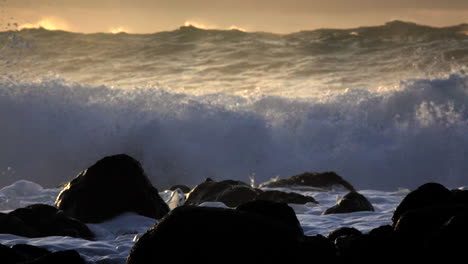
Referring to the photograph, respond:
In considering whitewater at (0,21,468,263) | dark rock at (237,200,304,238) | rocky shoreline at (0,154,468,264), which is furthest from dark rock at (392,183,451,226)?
whitewater at (0,21,468,263)

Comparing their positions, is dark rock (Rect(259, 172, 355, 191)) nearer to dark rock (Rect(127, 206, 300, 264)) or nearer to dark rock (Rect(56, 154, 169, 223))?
dark rock (Rect(56, 154, 169, 223))

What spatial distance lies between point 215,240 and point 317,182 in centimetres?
574

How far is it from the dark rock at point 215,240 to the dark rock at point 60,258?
→ 0.41 metres

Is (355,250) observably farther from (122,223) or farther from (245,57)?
(245,57)

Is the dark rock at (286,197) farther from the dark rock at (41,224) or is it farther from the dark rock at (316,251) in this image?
the dark rock at (316,251)

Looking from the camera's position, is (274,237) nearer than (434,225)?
Yes

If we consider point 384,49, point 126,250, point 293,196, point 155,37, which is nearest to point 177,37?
point 155,37

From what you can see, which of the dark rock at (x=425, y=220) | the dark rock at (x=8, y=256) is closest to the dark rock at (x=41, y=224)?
the dark rock at (x=8, y=256)

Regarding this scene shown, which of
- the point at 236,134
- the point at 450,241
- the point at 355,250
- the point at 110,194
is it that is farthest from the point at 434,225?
the point at 236,134

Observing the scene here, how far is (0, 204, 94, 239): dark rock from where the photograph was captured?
551cm

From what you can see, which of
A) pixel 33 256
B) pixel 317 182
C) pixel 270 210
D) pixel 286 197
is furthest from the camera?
pixel 317 182

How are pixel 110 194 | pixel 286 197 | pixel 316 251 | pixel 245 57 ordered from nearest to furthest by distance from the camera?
pixel 316 251, pixel 110 194, pixel 286 197, pixel 245 57

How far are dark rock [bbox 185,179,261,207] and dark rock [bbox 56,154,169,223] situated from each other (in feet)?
3.37

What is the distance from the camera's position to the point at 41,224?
5777 mm
